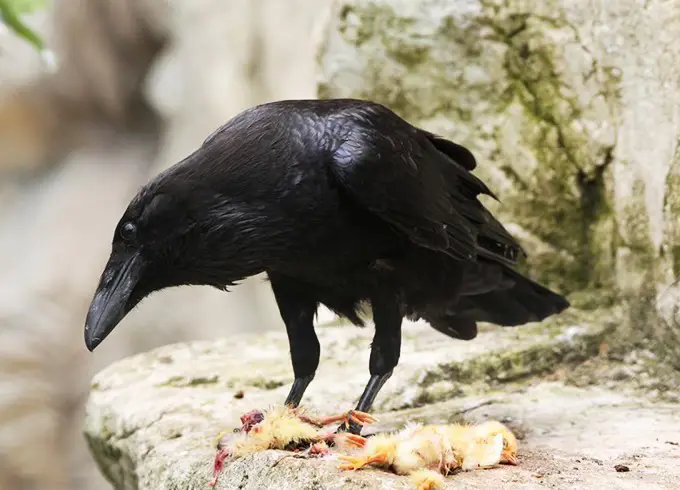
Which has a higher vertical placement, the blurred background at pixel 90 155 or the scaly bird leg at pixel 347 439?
the blurred background at pixel 90 155

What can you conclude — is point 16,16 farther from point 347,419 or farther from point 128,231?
point 347,419

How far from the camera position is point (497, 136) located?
131 inches

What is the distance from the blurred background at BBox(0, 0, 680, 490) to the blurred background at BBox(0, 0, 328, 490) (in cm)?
1

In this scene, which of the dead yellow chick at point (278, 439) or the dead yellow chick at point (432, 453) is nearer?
the dead yellow chick at point (432, 453)

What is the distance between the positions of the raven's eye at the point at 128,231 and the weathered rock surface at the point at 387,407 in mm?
532

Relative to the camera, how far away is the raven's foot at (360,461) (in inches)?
64.4

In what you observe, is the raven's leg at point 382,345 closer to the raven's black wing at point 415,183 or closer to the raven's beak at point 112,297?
the raven's black wing at point 415,183

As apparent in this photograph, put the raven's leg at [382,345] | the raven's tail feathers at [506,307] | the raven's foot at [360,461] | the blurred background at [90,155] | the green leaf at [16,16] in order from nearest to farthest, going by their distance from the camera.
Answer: the raven's foot at [360,461], the raven's leg at [382,345], the raven's tail feathers at [506,307], the green leaf at [16,16], the blurred background at [90,155]

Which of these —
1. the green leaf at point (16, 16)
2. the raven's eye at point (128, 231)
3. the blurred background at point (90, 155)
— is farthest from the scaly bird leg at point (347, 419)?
the blurred background at point (90, 155)

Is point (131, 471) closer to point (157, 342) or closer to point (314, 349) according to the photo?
point (314, 349)

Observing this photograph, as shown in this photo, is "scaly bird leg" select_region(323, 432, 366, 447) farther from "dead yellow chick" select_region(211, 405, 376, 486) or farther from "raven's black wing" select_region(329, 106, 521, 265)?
"raven's black wing" select_region(329, 106, 521, 265)

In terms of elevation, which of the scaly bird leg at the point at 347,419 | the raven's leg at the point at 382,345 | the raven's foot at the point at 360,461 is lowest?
the raven's foot at the point at 360,461

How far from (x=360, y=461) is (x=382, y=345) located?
0.56m

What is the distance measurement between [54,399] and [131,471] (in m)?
3.72
